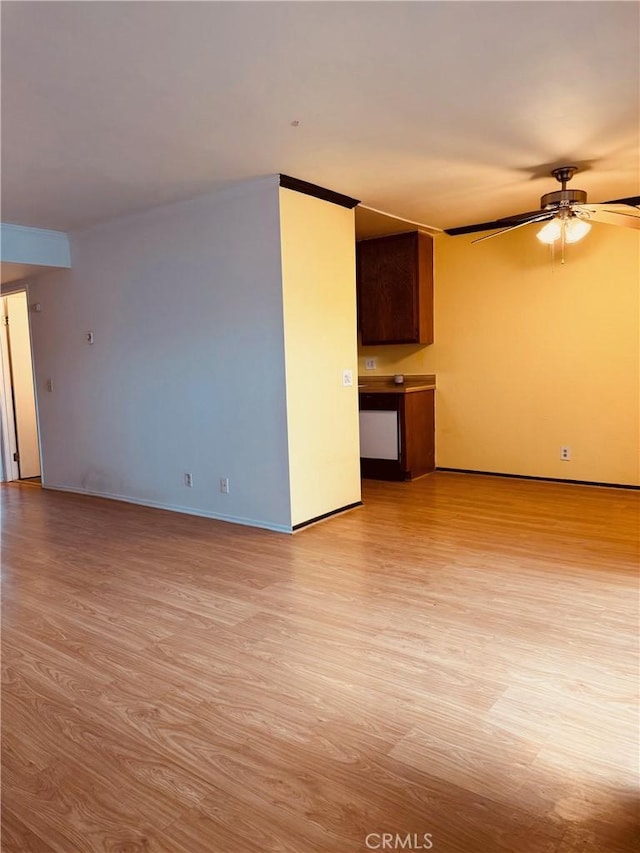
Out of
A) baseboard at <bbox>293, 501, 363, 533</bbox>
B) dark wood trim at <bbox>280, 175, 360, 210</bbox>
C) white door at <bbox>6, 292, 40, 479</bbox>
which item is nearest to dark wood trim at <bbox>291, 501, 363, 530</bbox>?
baseboard at <bbox>293, 501, 363, 533</bbox>

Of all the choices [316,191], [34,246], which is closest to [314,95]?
[316,191]

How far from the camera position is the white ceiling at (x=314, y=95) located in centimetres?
198

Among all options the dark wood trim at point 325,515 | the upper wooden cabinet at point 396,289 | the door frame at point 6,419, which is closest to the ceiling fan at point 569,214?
the upper wooden cabinet at point 396,289

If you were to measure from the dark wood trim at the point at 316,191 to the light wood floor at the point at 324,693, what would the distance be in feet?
7.88

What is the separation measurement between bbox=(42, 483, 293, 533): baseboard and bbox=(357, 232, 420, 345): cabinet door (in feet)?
8.57

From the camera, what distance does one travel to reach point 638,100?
2.73 meters

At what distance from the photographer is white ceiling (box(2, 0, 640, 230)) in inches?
78.0

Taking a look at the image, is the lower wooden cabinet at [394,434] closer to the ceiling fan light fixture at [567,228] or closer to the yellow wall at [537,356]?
the yellow wall at [537,356]

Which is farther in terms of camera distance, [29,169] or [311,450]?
[311,450]

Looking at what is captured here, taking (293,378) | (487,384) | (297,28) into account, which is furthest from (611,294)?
(297,28)

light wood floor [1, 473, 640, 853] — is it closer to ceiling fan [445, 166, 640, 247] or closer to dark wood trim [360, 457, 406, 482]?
dark wood trim [360, 457, 406, 482]

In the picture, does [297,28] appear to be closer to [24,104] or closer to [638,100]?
[24,104]

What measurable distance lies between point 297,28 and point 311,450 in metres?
2.65

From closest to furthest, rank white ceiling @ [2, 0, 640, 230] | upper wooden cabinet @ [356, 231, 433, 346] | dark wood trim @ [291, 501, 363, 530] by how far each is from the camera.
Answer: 1. white ceiling @ [2, 0, 640, 230]
2. dark wood trim @ [291, 501, 363, 530]
3. upper wooden cabinet @ [356, 231, 433, 346]
